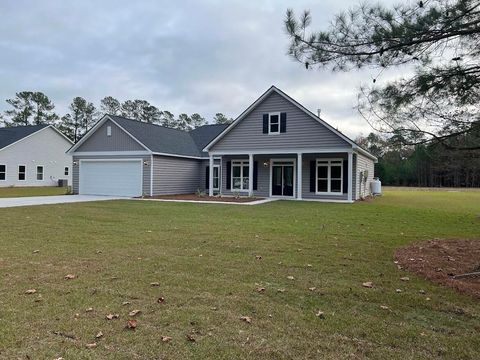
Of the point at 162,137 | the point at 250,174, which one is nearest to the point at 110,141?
the point at 162,137

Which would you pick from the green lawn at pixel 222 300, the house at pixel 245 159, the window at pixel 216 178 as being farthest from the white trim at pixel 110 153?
the green lawn at pixel 222 300

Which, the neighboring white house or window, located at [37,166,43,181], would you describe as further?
window, located at [37,166,43,181]

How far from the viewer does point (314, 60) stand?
5703mm

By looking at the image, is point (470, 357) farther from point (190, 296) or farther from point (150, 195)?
point (150, 195)

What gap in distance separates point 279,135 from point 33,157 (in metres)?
24.2

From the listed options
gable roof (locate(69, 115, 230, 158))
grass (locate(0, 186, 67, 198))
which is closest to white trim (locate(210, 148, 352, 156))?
gable roof (locate(69, 115, 230, 158))

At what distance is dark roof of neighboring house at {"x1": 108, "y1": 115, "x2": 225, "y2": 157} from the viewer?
877 inches

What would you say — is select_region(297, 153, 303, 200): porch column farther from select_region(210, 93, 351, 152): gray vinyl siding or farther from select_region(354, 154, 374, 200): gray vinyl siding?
select_region(354, 154, 374, 200): gray vinyl siding

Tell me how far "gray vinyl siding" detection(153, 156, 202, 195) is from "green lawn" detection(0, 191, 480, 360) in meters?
13.6

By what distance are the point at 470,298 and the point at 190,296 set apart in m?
3.29

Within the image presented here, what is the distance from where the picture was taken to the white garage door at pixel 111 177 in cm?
2198

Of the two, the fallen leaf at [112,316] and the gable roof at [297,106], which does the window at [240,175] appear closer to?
the gable roof at [297,106]

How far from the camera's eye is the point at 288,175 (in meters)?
21.8

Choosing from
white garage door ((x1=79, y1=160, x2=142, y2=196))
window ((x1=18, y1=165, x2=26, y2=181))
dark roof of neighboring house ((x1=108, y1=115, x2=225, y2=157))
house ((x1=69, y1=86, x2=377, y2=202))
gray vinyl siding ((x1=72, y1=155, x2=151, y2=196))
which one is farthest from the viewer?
window ((x1=18, y1=165, x2=26, y2=181))
